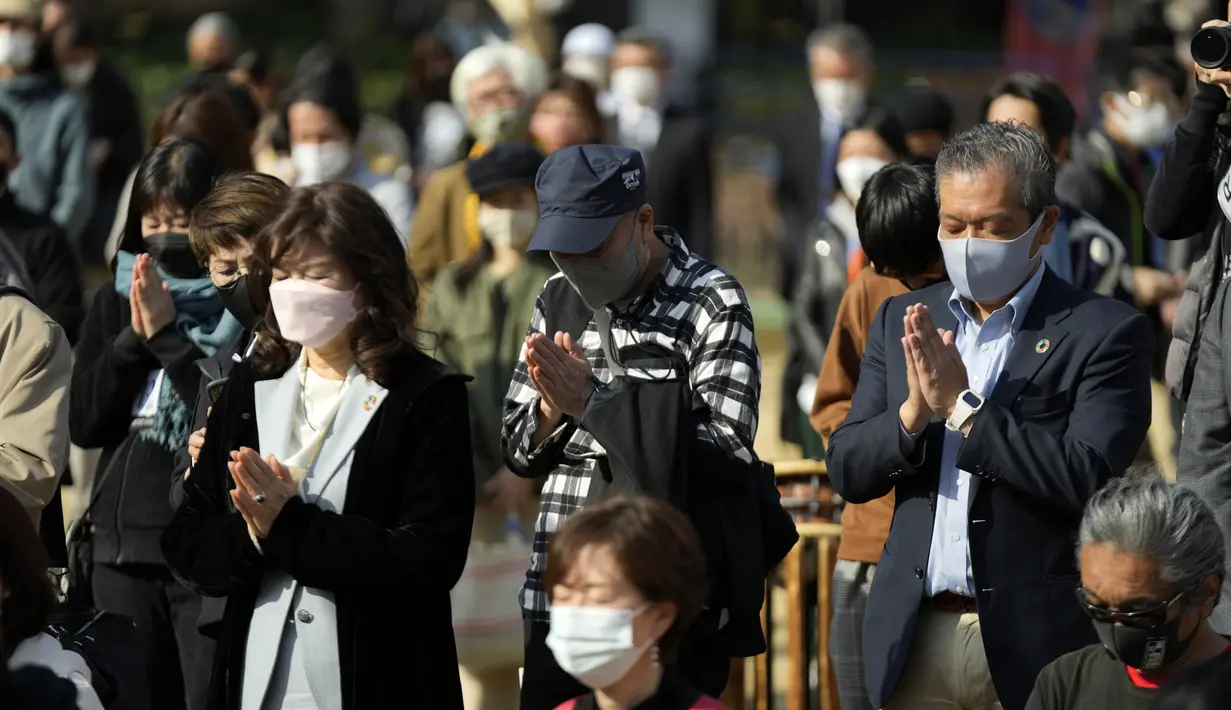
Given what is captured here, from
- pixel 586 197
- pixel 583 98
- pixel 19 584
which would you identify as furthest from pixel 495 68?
pixel 19 584

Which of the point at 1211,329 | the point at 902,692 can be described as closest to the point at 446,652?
the point at 902,692

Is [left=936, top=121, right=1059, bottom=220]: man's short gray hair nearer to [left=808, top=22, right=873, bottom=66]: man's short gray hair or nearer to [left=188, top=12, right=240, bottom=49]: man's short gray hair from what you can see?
[left=808, top=22, right=873, bottom=66]: man's short gray hair

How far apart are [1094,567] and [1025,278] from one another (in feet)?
2.65

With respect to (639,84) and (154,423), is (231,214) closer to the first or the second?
(154,423)

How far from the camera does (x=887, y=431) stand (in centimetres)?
453

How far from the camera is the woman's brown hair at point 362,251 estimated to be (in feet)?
15.4

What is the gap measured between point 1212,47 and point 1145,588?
1.51 m

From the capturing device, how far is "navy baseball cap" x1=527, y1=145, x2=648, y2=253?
4.57m

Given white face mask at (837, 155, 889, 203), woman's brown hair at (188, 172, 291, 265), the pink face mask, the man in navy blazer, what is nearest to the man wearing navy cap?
the man in navy blazer

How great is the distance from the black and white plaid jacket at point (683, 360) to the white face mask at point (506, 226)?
2616 mm

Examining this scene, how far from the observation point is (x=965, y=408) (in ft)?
14.4

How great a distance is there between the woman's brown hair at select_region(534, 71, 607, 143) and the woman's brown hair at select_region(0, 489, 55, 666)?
518cm

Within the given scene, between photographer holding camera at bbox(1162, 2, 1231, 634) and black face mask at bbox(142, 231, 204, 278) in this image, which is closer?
photographer holding camera at bbox(1162, 2, 1231, 634)

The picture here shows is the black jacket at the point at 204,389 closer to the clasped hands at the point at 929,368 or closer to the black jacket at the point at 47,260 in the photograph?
the clasped hands at the point at 929,368
